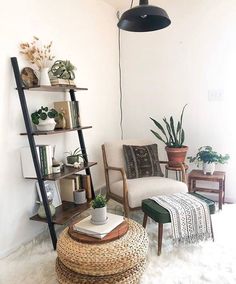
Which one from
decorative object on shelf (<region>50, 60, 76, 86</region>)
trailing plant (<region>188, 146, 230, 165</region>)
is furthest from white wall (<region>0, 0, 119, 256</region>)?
trailing plant (<region>188, 146, 230, 165</region>)

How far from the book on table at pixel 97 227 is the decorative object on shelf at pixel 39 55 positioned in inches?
48.8

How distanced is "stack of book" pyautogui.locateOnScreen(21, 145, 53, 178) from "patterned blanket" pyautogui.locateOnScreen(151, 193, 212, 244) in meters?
1.03

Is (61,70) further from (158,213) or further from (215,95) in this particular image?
(215,95)

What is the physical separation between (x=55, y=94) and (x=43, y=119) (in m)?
0.49

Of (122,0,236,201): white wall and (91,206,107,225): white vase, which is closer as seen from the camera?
(91,206,107,225): white vase

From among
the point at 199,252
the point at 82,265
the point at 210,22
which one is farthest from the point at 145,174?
the point at 210,22

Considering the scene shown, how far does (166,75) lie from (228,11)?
1.00 metres

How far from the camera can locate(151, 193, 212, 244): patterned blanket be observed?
2.19 metres

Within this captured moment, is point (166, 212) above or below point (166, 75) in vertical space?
below

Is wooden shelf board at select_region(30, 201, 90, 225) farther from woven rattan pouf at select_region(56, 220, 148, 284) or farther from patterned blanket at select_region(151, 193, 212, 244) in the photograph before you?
patterned blanket at select_region(151, 193, 212, 244)

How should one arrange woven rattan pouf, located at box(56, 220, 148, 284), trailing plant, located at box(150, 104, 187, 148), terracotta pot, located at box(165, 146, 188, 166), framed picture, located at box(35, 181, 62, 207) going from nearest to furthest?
woven rattan pouf, located at box(56, 220, 148, 284), framed picture, located at box(35, 181, 62, 207), terracotta pot, located at box(165, 146, 188, 166), trailing plant, located at box(150, 104, 187, 148)

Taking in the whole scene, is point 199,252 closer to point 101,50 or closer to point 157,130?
point 157,130

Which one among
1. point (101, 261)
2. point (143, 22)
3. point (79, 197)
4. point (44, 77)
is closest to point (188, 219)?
point (101, 261)

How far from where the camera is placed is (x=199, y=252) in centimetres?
221
